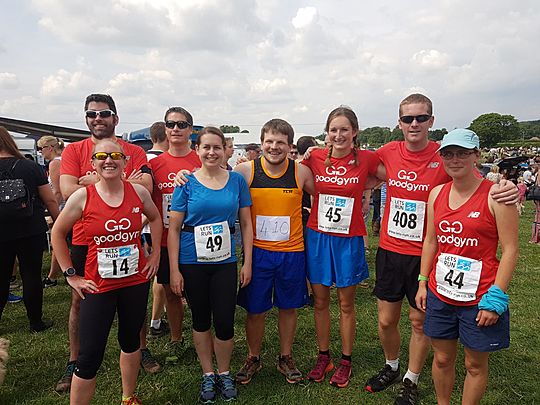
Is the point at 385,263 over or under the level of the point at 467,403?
over

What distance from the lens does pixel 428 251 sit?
2.51 metres

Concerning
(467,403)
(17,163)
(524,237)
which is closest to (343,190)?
(467,403)

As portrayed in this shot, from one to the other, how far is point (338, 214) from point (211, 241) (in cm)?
100

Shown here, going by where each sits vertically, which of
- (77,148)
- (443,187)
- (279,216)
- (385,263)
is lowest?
(385,263)

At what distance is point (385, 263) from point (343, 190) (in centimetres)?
64

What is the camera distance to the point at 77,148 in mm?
2826

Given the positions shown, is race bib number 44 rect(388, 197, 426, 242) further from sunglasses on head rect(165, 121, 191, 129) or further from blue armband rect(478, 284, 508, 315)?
sunglasses on head rect(165, 121, 191, 129)

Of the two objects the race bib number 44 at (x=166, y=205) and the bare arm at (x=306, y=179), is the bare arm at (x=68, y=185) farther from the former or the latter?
the bare arm at (x=306, y=179)

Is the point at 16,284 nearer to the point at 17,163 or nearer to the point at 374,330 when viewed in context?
the point at 17,163

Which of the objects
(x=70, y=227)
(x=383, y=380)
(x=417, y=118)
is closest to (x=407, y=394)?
(x=383, y=380)

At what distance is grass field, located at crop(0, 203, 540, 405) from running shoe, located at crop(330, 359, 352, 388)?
52 mm

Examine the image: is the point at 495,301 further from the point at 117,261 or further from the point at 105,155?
the point at 105,155

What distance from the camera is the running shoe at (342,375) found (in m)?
3.07

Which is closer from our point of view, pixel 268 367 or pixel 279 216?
pixel 279 216
